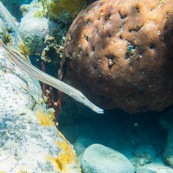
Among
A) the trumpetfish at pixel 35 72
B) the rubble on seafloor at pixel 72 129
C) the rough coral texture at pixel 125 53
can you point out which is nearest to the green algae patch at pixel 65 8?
the rubble on seafloor at pixel 72 129

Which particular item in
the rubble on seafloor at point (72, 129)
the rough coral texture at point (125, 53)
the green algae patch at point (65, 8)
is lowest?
the rubble on seafloor at point (72, 129)

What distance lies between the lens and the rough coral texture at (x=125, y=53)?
392cm

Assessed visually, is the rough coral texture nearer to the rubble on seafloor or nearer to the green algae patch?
the rubble on seafloor

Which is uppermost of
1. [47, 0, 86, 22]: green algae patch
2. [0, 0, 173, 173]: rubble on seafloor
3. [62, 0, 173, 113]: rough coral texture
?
[47, 0, 86, 22]: green algae patch

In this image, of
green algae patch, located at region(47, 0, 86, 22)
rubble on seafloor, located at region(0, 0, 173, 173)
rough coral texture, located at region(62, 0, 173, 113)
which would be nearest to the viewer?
rubble on seafloor, located at region(0, 0, 173, 173)

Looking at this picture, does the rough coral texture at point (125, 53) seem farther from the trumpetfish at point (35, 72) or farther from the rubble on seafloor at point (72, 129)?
the trumpetfish at point (35, 72)

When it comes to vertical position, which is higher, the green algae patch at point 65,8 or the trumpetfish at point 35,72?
the green algae patch at point 65,8

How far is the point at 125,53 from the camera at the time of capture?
412cm

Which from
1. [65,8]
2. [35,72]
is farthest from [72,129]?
[65,8]

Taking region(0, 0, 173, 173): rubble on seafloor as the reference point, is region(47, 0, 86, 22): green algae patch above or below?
above

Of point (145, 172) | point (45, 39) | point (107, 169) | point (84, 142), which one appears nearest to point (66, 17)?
point (45, 39)

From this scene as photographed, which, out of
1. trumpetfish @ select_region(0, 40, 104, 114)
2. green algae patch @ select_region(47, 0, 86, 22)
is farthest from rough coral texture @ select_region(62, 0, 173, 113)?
trumpetfish @ select_region(0, 40, 104, 114)

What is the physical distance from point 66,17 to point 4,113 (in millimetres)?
3374

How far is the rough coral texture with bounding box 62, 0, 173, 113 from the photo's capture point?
3924mm
